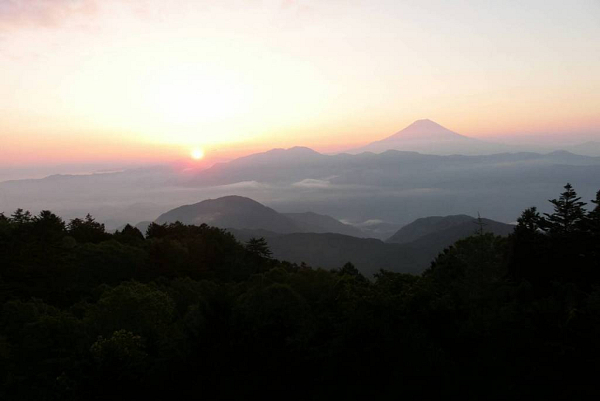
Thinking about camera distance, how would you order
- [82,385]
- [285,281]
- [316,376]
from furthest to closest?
[285,281] < [316,376] < [82,385]

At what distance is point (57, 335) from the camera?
27.2 metres

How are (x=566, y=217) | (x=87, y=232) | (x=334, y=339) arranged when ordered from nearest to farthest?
(x=334, y=339)
(x=566, y=217)
(x=87, y=232)

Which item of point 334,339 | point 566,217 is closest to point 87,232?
point 334,339

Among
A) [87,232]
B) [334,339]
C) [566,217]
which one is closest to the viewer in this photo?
[334,339]

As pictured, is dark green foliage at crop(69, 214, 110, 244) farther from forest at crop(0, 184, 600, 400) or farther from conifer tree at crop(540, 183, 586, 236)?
conifer tree at crop(540, 183, 586, 236)

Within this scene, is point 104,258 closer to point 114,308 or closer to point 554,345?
point 114,308

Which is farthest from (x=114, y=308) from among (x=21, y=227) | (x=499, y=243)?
(x=499, y=243)

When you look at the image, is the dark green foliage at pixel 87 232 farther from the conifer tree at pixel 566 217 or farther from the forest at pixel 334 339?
the conifer tree at pixel 566 217

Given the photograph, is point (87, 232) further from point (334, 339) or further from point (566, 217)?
point (566, 217)

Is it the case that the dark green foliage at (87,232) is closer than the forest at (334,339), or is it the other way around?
the forest at (334,339)

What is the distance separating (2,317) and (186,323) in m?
13.9

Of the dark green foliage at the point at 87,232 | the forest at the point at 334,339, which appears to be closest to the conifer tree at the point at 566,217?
the forest at the point at 334,339

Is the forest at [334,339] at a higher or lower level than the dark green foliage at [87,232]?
lower

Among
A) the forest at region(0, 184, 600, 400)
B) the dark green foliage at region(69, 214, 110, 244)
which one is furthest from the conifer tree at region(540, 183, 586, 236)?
the dark green foliage at region(69, 214, 110, 244)
